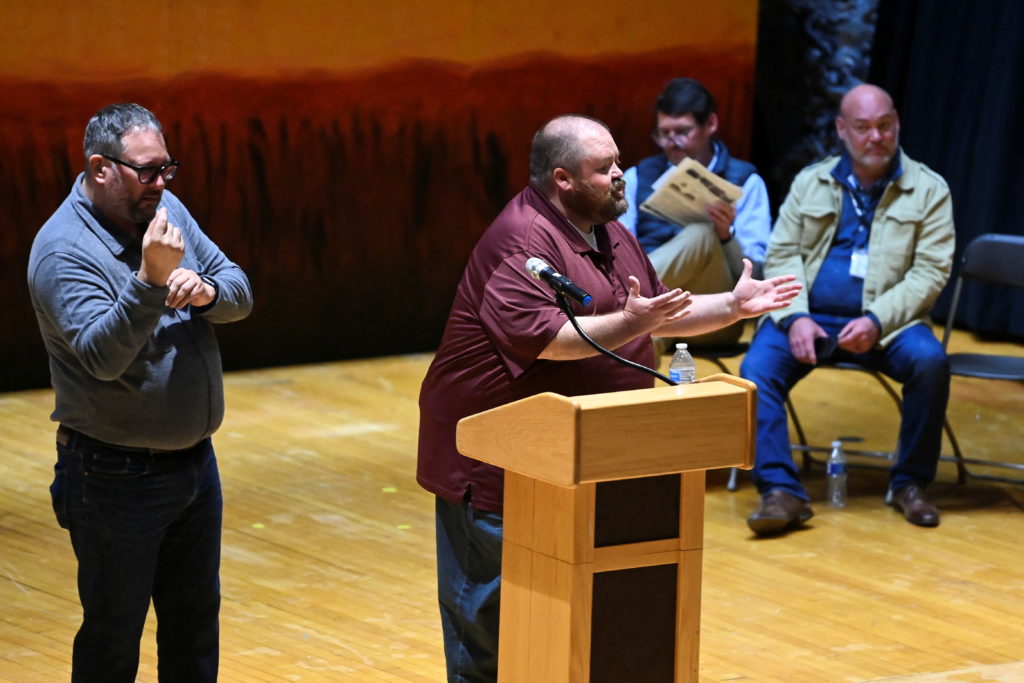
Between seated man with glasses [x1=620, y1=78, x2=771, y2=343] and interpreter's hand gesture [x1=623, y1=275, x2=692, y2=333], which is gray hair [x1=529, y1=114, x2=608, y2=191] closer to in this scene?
interpreter's hand gesture [x1=623, y1=275, x2=692, y2=333]

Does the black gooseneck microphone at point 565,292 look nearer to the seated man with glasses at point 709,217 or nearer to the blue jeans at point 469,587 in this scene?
the blue jeans at point 469,587

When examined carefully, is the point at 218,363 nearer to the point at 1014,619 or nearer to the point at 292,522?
the point at 292,522

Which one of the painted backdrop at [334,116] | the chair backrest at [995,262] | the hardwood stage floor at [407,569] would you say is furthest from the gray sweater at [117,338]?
the painted backdrop at [334,116]

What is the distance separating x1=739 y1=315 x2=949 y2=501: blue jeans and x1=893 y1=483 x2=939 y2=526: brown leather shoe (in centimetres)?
A: 4

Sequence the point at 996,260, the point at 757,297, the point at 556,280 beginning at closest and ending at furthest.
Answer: the point at 556,280, the point at 757,297, the point at 996,260

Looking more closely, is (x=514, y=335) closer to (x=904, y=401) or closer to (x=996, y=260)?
(x=904, y=401)

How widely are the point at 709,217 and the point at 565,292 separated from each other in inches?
111

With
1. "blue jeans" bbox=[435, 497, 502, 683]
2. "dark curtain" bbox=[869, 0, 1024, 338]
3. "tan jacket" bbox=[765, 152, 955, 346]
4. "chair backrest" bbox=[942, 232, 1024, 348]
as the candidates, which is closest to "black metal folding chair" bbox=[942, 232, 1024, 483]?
"chair backrest" bbox=[942, 232, 1024, 348]

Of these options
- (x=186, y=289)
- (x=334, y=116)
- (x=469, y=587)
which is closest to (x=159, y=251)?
(x=186, y=289)

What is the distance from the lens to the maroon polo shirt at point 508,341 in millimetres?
3062

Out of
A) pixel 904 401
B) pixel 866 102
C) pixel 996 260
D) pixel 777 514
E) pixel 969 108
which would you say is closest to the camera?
pixel 777 514

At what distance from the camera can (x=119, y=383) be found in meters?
3.06

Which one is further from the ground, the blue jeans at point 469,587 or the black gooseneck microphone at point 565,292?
the black gooseneck microphone at point 565,292

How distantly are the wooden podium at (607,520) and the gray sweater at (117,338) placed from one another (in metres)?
0.59
